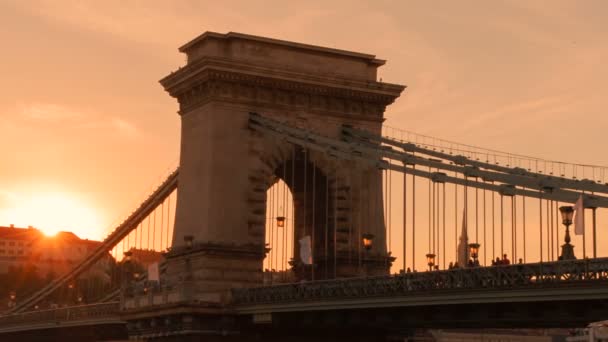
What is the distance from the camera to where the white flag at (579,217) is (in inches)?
2159

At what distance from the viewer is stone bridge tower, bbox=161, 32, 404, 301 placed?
80750 millimetres

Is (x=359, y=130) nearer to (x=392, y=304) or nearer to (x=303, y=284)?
(x=303, y=284)

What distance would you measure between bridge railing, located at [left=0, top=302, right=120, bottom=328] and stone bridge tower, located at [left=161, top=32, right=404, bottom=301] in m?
12.4

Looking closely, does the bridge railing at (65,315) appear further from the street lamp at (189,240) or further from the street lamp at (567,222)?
the street lamp at (567,222)

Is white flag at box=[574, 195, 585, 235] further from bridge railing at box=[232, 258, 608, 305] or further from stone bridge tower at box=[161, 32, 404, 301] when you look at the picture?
stone bridge tower at box=[161, 32, 404, 301]

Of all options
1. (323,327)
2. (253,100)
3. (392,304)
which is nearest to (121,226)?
(253,100)

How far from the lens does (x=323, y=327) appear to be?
242ft

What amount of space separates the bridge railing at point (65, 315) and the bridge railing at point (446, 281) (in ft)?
69.3

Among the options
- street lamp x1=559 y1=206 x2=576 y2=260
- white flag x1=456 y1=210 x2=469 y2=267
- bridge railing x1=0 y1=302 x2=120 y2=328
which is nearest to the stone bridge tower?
→ white flag x1=456 y1=210 x2=469 y2=267

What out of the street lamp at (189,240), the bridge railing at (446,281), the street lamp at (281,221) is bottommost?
the bridge railing at (446,281)

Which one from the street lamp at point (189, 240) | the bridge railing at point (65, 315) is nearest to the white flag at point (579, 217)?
the street lamp at point (189, 240)

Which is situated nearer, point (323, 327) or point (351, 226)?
point (323, 327)

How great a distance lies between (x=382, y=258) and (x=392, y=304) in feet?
72.2

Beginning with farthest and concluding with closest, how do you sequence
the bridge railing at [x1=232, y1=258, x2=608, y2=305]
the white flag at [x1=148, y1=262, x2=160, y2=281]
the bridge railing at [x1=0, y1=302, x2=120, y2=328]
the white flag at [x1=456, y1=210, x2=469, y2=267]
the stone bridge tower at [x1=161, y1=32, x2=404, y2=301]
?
the bridge railing at [x1=0, y1=302, x2=120, y2=328] < the white flag at [x1=148, y1=262, x2=160, y2=281] < the stone bridge tower at [x1=161, y1=32, x2=404, y2=301] < the white flag at [x1=456, y1=210, x2=469, y2=267] < the bridge railing at [x1=232, y1=258, x2=608, y2=305]
